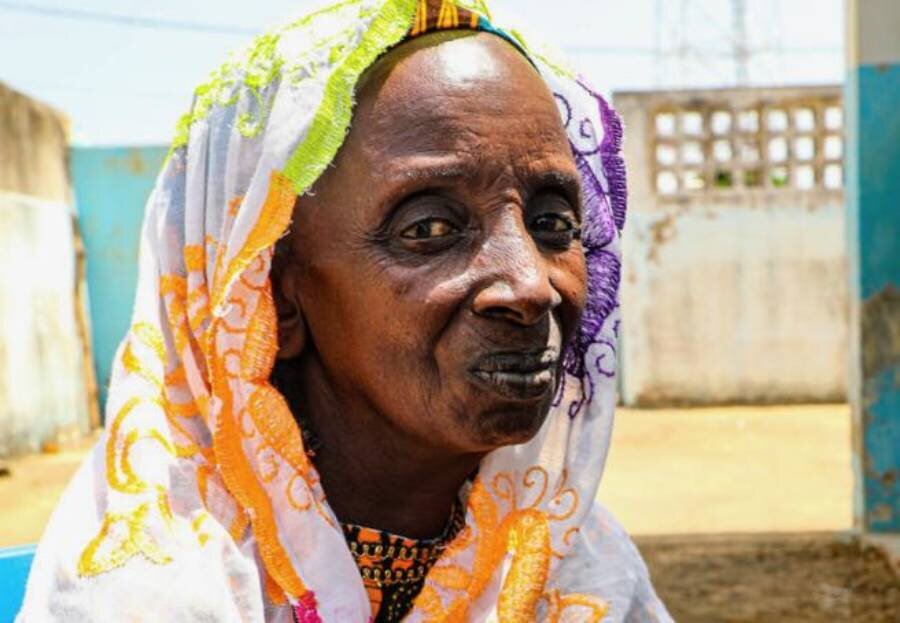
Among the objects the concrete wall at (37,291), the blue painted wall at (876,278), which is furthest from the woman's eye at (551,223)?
the concrete wall at (37,291)

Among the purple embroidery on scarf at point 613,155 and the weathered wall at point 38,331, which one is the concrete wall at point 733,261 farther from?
the purple embroidery on scarf at point 613,155

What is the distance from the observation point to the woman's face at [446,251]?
1286 mm

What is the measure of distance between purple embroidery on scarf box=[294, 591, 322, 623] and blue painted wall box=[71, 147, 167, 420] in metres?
10.1

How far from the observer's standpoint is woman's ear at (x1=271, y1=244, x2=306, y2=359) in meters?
1.43

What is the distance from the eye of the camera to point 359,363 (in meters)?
1.38

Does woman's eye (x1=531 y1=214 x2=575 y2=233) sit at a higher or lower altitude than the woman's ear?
higher

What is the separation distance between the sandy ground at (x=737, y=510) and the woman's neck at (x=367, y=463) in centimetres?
301

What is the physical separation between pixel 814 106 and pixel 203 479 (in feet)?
32.9

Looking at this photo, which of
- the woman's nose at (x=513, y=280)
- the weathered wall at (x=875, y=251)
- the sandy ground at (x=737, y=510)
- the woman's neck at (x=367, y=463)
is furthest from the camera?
the weathered wall at (x=875, y=251)

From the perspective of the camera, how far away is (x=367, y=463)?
1.53 meters

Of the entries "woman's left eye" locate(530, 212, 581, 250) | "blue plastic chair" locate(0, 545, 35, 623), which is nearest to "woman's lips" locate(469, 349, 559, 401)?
"woman's left eye" locate(530, 212, 581, 250)

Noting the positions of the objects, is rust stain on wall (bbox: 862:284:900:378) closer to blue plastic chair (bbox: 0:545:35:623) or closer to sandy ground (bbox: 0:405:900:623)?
sandy ground (bbox: 0:405:900:623)

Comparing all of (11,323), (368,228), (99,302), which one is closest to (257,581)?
(368,228)

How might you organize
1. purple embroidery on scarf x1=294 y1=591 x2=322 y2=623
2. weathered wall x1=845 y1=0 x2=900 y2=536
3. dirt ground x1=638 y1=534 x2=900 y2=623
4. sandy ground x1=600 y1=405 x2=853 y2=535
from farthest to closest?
1. sandy ground x1=600 y1=405 x2=853 y2=535
2. weathered wall x1=845 y1=0 x2=900 y2=536
3. dirt ground x1=638 y1=534 x2=900 y2=623
4. purple embroidery on scarf x1=294 y1=591 x2=322 y2=623
